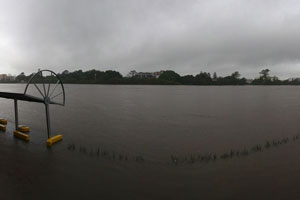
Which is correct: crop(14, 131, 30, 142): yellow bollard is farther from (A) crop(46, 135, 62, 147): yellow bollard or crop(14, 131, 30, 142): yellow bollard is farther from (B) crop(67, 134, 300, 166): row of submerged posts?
(B) crop(67, 134, 300, 166): row of submerged posts

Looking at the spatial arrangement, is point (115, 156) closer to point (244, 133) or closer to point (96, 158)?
point (96, 158)

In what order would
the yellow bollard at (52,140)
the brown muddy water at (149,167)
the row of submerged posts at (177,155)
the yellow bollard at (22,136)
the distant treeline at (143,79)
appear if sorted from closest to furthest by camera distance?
1. the brown muddy water at (149,167)
2. the row of submerged posts at (177,155)
3. the yellow bollard at (52,140)
4. the yellow bollard at (22,136)
5. the distant treeline at (143,79)

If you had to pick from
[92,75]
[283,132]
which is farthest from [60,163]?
[92,75]

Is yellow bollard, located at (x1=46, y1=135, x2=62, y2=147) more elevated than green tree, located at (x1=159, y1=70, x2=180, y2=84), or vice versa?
green tree, located at (x1=159, y1=70, x2=180, y2=84)

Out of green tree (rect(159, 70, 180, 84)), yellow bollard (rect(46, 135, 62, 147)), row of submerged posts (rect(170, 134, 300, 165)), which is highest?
green tree (rect(159, 70, 180, 84))

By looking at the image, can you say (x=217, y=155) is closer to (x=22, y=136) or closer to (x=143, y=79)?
(x=22, y=136)

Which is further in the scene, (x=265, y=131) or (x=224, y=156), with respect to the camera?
(x=265, y=131)

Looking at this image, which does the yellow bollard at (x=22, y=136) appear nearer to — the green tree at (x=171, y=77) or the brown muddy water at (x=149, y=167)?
the brown muddy water at (x=149, y=167)

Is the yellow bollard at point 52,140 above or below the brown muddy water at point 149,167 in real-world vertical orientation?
above

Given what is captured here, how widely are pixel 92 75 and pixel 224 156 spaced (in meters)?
170

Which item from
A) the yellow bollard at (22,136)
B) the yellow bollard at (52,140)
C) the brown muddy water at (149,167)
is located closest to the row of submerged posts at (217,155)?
the brown muddy water at (149,167)

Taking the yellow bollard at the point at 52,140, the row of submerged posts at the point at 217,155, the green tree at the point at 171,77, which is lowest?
the row of submerged posts at the point at 217,155

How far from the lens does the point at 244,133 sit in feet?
40.9

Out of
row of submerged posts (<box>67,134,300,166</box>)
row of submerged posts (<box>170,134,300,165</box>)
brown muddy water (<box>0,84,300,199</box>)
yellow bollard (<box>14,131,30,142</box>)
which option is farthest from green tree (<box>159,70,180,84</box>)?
yellow bollard (<box>14,131,30,142</box>)
